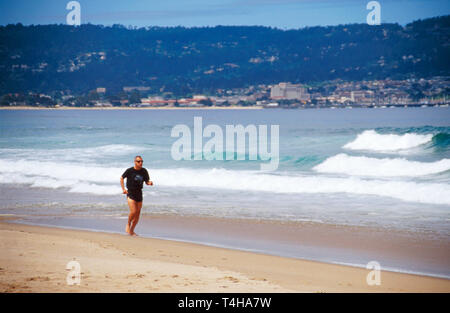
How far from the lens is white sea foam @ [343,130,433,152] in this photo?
97.2 feet

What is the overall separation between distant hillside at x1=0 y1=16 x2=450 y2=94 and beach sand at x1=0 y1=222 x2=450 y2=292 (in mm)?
84163

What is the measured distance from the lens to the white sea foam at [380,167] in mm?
20959

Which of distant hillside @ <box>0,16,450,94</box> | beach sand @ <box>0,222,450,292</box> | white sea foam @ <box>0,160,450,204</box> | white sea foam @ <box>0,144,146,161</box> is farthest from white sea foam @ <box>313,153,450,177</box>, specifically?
distant hillside @ <box>0,16,450,94</box>

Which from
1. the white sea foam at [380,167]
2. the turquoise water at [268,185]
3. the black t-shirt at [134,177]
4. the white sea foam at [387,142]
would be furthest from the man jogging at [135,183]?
the white sea foam at [387,142]

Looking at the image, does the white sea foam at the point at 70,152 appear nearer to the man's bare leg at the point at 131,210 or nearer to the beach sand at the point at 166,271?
the man's bare leg at the point at 131,210

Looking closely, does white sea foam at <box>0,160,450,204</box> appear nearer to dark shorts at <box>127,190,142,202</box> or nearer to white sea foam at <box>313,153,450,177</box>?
white sea foam at <box>313,153,450,177</box>

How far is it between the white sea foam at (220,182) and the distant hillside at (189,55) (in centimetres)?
7266

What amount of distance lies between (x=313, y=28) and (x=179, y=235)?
107 m

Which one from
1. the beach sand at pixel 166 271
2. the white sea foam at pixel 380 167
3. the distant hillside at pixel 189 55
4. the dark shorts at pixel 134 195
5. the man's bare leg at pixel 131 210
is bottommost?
the beach sand at pixel 166 271

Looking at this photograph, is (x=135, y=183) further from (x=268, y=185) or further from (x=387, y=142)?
(x=387, y=142)
